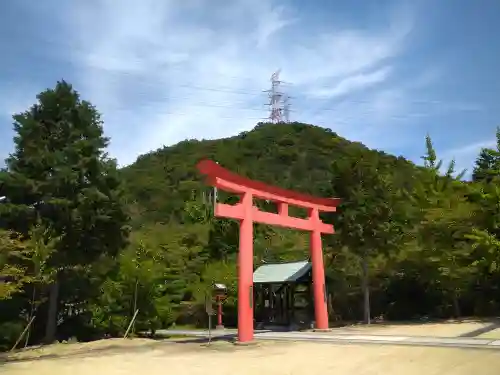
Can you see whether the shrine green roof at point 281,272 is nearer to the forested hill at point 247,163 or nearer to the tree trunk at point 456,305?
the tree trunk at point 456,305

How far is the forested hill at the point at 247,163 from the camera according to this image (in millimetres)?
48906

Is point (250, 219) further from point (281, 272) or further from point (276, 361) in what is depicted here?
point (281, 272)

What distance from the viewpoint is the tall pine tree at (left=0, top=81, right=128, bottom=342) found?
58.2ft

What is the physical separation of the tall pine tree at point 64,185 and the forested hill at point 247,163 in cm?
2219

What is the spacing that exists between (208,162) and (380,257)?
12815 mm

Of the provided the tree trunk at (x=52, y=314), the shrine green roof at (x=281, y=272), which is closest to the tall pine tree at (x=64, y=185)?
the tree trunk at (x=52, y=314)

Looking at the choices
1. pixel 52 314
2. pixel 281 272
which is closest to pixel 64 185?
pixel 52 314

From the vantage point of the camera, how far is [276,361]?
10.8m

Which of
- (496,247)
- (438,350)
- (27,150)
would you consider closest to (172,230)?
(27,150)

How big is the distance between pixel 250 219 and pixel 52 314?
30.0 ft

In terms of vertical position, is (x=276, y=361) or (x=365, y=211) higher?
(x=365, y=211)

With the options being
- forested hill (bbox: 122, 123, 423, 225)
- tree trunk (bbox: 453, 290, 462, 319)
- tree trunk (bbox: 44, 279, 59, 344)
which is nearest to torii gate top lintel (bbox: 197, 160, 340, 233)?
tree trunk (bbox: 453, 290, 462, 319)

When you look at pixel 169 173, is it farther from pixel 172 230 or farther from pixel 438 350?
pixel 438 350

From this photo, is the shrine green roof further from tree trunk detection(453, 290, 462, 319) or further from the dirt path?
tree trunk detection(453, 290, 462, 319)
